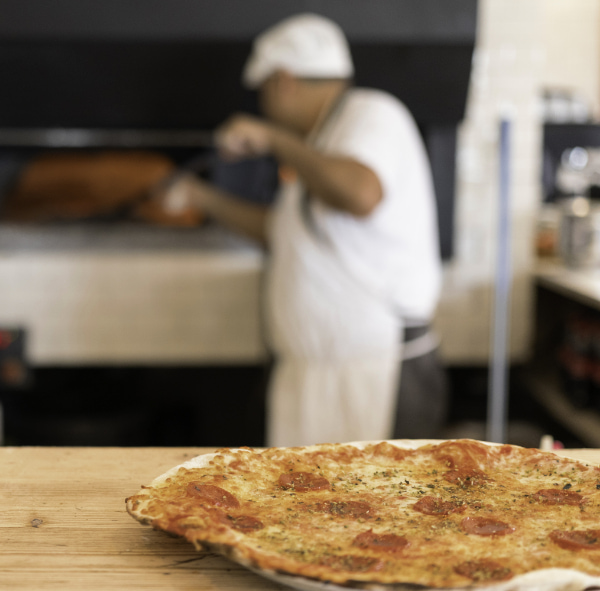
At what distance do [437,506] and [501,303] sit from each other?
1.75m

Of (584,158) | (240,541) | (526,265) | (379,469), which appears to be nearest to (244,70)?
(526,265)

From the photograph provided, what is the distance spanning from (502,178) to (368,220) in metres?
0.71

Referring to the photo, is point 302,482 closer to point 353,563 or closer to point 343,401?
point 353,563

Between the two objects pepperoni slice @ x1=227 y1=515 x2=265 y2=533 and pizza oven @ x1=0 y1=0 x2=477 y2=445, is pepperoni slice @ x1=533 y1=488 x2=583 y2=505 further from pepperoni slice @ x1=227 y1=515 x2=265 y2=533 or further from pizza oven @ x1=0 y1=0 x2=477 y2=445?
pizza oven @ x1=0 y1=0 x2=477 y2=445

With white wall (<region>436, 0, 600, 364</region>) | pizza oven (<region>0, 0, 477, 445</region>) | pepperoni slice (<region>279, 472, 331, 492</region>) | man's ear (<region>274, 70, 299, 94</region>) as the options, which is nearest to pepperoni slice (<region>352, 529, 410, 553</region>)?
pepperoni slice (<region>279, 472, 331, 492</region>)

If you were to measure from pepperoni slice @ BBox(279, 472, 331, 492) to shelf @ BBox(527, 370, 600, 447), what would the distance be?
161cm

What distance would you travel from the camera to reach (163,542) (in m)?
0.74

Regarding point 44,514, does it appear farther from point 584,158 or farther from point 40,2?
point 584,158

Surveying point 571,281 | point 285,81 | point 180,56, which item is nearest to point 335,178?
point 285,81

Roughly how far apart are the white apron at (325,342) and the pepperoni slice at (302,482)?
1.10 meters

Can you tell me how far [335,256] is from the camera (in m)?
1.93

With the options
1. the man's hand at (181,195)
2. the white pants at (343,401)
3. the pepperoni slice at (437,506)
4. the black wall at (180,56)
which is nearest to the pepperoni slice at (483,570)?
the pepperoni slice at (437,506)

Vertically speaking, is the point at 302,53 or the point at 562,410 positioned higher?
the point at 302,53

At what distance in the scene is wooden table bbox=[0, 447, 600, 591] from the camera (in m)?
0.67
